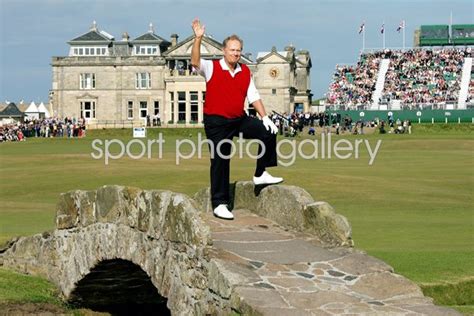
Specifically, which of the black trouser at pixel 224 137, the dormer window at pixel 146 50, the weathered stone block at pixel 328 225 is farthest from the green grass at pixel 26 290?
the dormer window at pixel 146 50

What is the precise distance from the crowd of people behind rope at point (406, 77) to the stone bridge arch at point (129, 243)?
9841 centimetres

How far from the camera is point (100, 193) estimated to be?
17.0 metres

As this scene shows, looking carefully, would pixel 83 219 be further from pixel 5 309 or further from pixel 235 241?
pixel 235 241

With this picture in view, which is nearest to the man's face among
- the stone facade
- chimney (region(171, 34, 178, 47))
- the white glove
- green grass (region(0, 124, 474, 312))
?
the white glove

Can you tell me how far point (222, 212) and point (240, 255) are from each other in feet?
6.99

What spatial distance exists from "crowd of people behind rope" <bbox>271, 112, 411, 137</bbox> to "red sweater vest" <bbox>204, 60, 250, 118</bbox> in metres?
66.1

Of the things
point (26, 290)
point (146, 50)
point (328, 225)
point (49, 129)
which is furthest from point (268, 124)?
point (146, 50)

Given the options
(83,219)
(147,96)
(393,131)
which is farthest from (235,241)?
(147,96)

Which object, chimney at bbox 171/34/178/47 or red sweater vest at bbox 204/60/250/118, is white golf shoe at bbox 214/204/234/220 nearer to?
red sweater vest at bbox 204/60/250/118

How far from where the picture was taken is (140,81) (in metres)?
128

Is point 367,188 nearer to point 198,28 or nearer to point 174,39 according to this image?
point 198,28

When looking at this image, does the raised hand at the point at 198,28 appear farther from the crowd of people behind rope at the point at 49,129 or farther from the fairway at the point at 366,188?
the crowd of people behind rope at the point at 49,129

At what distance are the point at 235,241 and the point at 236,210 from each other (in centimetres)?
260

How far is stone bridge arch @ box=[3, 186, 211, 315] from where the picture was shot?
1299 cm
